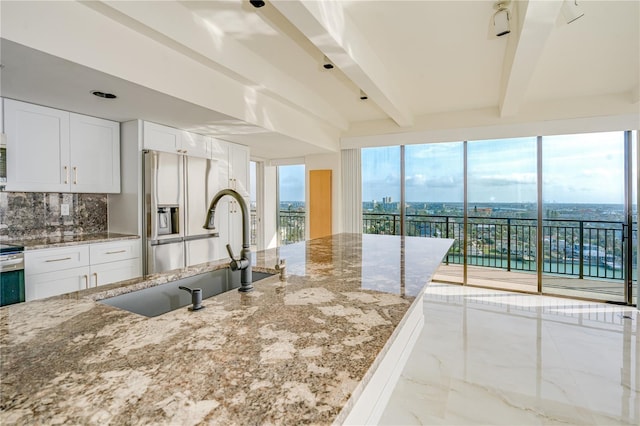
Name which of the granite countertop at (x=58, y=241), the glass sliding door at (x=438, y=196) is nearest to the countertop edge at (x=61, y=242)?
the granite countertop at (x=58, y=241)

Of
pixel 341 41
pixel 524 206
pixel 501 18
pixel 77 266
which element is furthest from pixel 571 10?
pixel 77 266

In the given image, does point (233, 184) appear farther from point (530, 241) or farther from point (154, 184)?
point (530, 241)

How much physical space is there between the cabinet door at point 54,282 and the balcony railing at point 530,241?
4.13m

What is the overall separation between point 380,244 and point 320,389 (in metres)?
1.86

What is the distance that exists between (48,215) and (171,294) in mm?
2491

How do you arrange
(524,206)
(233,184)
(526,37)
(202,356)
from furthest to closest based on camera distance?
(524,206) → (233,184) → (526,37) → (202,356)

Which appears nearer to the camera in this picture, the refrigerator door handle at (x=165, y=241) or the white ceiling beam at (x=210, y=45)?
the white ceiling beam at (x=210, y=45)

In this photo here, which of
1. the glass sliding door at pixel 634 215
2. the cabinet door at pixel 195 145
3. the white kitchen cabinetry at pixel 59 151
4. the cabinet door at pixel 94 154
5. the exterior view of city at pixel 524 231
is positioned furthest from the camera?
the exterior view of city at pixel 524 231

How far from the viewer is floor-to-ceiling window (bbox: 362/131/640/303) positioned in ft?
13.0

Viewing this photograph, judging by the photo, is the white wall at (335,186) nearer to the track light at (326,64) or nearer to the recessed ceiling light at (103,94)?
the track light at (326,64)

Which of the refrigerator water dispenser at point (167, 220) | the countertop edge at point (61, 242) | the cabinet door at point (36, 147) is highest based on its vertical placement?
the cabinet door at point (36, 147)

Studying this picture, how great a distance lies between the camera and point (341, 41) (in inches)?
90.0

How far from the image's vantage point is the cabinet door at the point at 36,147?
2424 millimetres

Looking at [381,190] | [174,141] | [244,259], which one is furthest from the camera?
[381,190]
